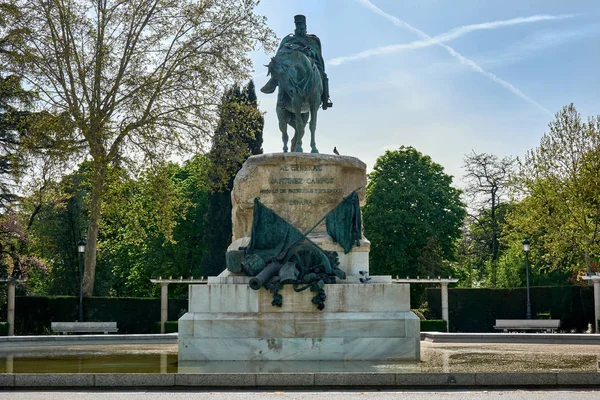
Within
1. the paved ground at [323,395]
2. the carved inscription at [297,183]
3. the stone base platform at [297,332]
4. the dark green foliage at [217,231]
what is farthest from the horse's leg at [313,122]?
the dark green foliage at [217,231]

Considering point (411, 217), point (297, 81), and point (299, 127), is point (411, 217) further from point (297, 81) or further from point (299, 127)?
point (297, 81)

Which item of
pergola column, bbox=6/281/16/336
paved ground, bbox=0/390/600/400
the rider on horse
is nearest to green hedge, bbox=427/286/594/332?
pergola column, bbox=6/281/16/336

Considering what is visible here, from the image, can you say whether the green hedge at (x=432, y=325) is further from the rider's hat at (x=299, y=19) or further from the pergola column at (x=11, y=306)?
the rider's hat at (x=299, y=19)

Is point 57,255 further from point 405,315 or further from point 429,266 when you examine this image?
point 405,315

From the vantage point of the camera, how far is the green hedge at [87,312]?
31.4m

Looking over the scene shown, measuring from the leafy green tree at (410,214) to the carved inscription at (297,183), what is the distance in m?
30.2

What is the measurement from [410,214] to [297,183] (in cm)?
3140

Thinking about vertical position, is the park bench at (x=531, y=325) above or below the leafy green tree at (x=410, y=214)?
below

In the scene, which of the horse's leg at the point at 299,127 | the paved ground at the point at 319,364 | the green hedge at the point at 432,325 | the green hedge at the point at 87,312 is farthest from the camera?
the green hedge at the point at 87,312

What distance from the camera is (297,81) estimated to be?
16609 millimetres

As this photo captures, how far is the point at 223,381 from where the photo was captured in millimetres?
10055

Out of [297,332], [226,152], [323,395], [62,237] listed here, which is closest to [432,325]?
[226,152]

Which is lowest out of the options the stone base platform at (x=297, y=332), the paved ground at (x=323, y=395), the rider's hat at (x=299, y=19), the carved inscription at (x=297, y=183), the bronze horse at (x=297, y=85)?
the paved ground at (x=323, y=395)

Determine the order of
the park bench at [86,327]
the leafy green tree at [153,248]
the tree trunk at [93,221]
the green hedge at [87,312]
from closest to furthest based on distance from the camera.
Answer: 1. the park bench at [86,327]
2. the green hedge at [87,312]
3. the tree trunk at [93,221]
4. the leafy green tree at [153,248]
